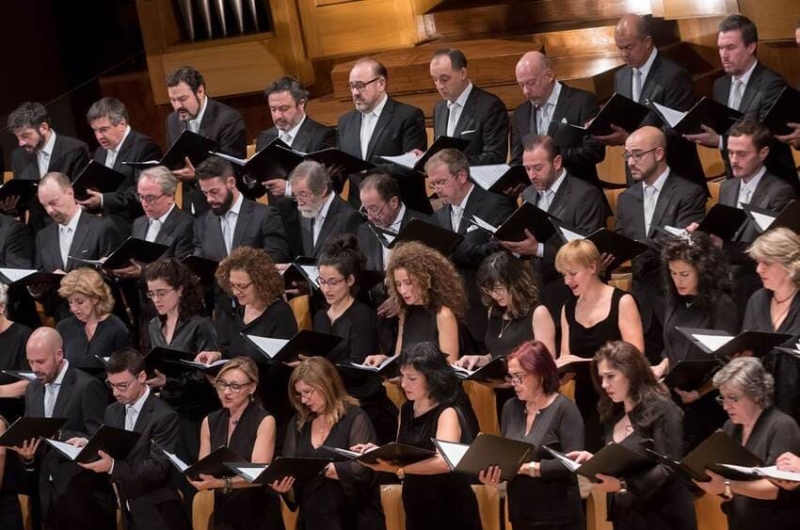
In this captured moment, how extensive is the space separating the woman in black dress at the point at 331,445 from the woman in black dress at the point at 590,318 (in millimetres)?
687

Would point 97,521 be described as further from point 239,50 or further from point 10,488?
point 239,50

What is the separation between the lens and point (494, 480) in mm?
4398

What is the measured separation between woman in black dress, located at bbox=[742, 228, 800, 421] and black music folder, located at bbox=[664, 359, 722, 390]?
0.69 feet

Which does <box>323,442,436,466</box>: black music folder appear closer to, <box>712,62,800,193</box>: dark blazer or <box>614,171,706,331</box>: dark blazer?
<box>614,171,706,331</box>: dark blazer

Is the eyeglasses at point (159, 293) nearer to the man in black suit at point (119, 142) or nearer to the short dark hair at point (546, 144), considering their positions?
the man in black suit at point (119, 142)

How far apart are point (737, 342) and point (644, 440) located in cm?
38

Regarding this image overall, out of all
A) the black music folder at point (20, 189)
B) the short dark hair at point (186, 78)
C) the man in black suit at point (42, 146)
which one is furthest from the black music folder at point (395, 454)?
the man in black suit at point (42, 146)

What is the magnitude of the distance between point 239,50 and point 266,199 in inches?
64.2

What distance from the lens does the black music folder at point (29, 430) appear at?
16.6 ft

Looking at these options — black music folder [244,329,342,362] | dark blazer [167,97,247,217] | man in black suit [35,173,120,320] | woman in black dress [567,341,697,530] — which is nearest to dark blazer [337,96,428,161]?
dark blazer [167,97,247,217]

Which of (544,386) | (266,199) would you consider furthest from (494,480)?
(266,199)

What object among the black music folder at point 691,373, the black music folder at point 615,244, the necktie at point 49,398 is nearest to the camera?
the black music folder at point 691,373

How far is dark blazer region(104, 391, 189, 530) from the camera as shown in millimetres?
5047

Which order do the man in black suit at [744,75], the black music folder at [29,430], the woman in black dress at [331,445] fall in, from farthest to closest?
1. the man in black suit at [744,75]
2. the black music folder at [29,430]
3. the woman in black dress at [331,445]
